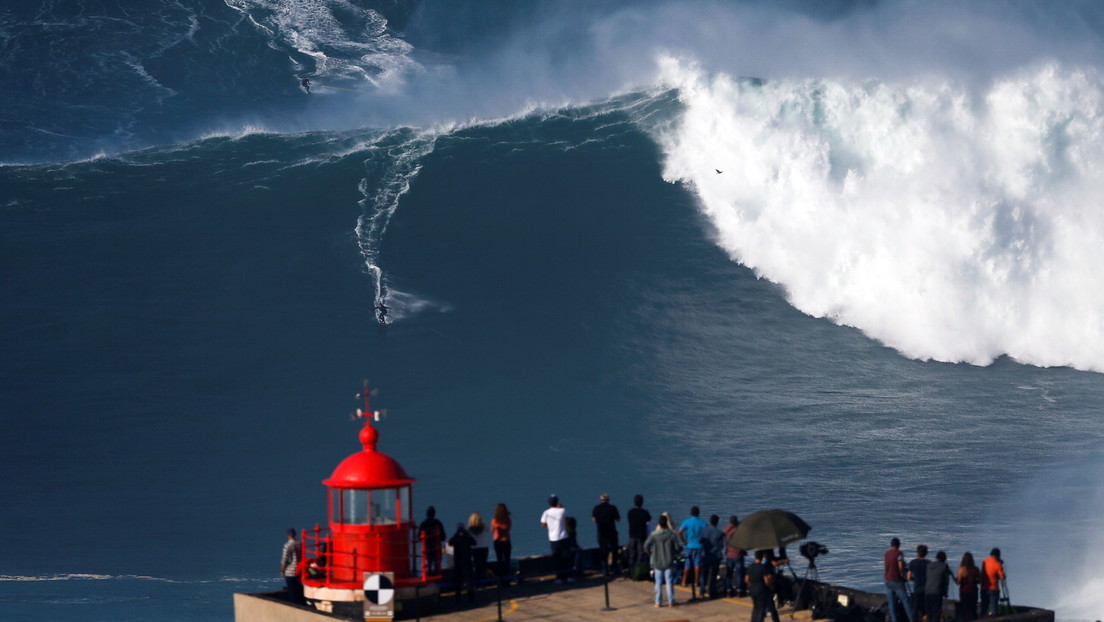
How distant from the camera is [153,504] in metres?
25.6

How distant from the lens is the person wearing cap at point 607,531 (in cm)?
1767

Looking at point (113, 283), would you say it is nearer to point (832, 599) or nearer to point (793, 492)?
point (793, 492)

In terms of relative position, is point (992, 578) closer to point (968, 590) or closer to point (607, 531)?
point (968, 590)

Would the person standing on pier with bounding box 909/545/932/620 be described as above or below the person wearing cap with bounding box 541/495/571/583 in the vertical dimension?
below

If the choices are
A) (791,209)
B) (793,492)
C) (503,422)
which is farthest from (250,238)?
(793,492)

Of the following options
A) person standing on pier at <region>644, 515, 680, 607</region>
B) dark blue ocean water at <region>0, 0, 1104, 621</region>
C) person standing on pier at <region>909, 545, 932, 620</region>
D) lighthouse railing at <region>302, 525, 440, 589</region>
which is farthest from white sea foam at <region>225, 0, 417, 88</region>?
person standing on pier at <region>909, 545, 932, 620</region>

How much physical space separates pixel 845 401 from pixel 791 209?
9640mm

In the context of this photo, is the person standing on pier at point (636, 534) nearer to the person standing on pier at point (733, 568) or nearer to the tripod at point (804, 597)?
the person standing on pier at point (733, 568)

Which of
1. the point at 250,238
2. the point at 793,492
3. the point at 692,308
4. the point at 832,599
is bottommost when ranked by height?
the point at 832,599

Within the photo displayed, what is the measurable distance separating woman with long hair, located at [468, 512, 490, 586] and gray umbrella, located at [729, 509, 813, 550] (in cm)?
313

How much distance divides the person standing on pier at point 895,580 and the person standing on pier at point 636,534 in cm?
316

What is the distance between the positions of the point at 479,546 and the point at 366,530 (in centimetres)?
183

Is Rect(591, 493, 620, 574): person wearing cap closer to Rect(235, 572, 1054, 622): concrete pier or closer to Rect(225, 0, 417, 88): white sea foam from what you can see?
Rect(235, 572, 1054, 622): concrete pier

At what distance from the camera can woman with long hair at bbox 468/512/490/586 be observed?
1728 cm
